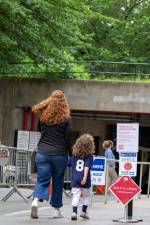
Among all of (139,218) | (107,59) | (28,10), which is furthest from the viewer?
(107,59)

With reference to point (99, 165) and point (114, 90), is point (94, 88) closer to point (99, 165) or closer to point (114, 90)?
point (114, 90)

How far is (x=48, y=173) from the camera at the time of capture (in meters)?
10.4

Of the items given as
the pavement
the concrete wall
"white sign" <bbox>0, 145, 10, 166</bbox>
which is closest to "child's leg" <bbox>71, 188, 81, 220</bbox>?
the pavement

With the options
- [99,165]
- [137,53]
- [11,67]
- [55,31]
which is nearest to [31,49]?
[55,31]

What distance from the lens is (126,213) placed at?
10633 mm

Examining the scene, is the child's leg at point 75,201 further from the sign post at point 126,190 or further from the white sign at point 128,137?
the white sign at point 128,137

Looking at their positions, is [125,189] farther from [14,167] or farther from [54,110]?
[14,167]

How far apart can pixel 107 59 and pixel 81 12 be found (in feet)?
36.6

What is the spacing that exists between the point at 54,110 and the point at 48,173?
0.97 meters

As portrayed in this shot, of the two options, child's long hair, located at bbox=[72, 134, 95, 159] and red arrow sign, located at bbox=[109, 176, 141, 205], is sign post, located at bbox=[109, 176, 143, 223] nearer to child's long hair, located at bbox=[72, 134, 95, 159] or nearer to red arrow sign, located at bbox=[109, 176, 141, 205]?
red arrow sign, located at bbox=[109, 176, 141, 205]

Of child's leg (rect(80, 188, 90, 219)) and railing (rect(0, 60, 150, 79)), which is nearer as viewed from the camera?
child's leg (rect(80, 188, 90, 219))

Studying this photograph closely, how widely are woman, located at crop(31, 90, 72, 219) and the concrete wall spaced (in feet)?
59.2

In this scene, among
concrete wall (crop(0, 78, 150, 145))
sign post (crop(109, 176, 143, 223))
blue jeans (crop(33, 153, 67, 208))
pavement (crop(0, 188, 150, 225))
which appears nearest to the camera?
pavement (crop(0, 188, 150, 225))

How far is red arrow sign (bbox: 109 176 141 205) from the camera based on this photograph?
10.7m
